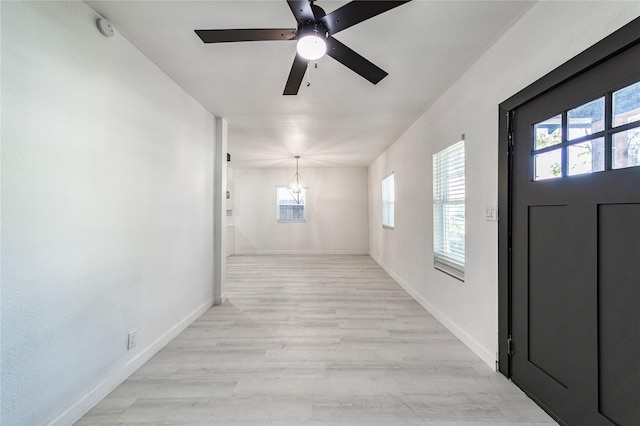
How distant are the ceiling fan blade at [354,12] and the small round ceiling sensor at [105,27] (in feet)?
4.95

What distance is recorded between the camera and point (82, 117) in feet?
5.36

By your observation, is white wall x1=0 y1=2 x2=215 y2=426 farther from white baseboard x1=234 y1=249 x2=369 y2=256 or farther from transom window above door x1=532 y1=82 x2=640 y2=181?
white baseboard x1=234 y1=249 x2=369 y2=256

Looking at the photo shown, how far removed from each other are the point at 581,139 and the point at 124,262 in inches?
120

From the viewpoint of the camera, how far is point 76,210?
159 cm

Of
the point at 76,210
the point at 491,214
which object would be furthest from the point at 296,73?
the point at 491,214

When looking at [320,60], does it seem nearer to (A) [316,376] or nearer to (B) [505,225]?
(B) [505,225]

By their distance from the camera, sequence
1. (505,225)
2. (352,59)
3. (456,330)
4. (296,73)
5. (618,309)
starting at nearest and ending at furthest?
(618,309) < (352,59) < (296,73) < (505,225) < (456,330)

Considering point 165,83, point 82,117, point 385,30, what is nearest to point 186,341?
point 82,117

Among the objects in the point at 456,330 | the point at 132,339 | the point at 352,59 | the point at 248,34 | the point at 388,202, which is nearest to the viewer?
the point at 248,34

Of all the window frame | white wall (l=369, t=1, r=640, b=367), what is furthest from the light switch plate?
the window frame

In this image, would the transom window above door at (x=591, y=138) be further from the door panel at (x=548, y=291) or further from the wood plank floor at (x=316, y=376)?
the wood plank floor at (x=316, y=376)

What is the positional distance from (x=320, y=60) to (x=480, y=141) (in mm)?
1538

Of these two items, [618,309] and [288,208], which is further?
[288,208]

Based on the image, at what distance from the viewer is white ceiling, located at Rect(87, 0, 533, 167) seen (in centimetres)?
170
